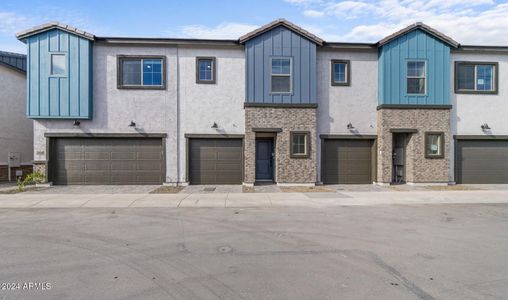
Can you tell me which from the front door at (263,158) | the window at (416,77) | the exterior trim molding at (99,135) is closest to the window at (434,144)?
the window at (416,77)

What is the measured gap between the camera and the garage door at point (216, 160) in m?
13.6

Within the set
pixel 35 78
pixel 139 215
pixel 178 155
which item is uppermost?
pixel 35 78

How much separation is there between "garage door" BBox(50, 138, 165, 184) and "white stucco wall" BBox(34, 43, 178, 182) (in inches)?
20.1

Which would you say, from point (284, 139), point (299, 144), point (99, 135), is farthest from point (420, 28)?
point (99, 135)

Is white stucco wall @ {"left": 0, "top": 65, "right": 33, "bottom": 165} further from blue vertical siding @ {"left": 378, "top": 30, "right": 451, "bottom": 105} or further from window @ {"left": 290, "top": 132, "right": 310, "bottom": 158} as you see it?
blue vertical siding @ {"left": 378, "top": 30, "right": 451, "bottom": 105}

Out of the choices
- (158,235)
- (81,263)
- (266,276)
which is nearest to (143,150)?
(158,235)

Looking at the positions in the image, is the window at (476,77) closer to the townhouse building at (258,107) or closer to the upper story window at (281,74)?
the townhouse building at (258,107)

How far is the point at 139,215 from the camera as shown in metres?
7.75

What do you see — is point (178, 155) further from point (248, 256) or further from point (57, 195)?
point (248, 256)

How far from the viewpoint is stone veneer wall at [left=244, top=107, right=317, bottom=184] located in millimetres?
13062

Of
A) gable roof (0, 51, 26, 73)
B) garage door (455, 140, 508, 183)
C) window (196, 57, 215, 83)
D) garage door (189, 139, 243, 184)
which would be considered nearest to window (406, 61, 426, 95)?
garage door (455, 140, 508, 183)

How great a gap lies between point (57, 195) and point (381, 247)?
1130 centimetres

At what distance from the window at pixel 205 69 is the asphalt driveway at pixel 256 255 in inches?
300

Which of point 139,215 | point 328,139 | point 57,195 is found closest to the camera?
point 139,215
